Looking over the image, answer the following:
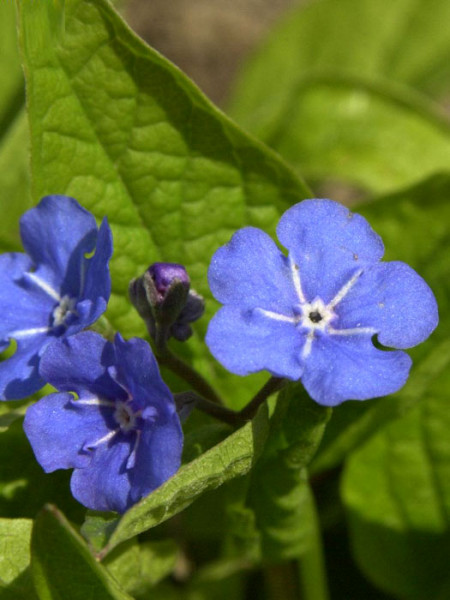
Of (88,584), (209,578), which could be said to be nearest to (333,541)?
(209,578)

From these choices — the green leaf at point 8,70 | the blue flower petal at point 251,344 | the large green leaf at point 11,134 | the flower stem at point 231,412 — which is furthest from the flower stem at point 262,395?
the green leaf at point 8,70

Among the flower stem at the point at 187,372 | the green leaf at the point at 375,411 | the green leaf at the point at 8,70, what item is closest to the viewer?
the flower stem at the point at 187,372

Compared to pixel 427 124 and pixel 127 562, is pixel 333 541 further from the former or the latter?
pixel 427 124

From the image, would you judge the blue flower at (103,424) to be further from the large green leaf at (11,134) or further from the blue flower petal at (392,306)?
the large green leaf at (11,134)

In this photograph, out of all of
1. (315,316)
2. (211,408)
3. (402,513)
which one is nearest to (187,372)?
(211,408)

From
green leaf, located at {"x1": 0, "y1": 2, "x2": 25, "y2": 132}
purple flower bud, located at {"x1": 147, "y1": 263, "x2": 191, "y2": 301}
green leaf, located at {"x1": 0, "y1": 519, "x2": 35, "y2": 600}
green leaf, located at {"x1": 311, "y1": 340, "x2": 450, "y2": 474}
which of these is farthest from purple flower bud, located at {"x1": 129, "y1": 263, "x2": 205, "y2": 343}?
green leaf, located at {"x1": 0, "y1": 2, "x2": 25, "y2": 132}

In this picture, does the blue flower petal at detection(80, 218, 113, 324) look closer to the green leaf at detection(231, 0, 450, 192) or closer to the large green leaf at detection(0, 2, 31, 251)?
the large green leaf at detection(0, 2, 31, 251)

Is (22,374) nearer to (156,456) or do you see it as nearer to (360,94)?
(156,456)
